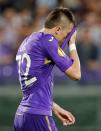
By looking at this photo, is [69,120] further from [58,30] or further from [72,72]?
[58,30]

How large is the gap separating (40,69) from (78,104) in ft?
16.4

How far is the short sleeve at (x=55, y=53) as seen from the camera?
21.6 ft

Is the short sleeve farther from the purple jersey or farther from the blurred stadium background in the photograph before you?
the blurred stadium background

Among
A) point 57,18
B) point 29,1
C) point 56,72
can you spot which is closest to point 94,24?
point 56,72

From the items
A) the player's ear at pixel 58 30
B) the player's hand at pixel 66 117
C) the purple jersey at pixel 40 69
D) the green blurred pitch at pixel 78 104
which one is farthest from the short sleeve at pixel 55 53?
the green blurred pitch at pixel 78 104

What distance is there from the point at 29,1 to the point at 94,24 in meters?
2.35

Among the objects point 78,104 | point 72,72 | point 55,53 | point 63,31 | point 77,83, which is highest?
point 63,31

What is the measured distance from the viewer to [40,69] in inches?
262

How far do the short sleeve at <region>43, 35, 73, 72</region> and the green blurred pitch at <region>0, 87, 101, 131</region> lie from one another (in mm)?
4834

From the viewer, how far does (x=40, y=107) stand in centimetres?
666

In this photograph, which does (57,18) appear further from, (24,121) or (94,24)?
(94,24)

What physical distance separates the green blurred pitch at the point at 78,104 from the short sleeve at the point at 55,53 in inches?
190

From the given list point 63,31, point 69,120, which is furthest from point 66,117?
point 63,31

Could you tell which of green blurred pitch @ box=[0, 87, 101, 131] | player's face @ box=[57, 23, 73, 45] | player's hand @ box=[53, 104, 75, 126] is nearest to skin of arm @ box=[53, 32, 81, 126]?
player's hand @ box=[53, 104, 75, 126]
